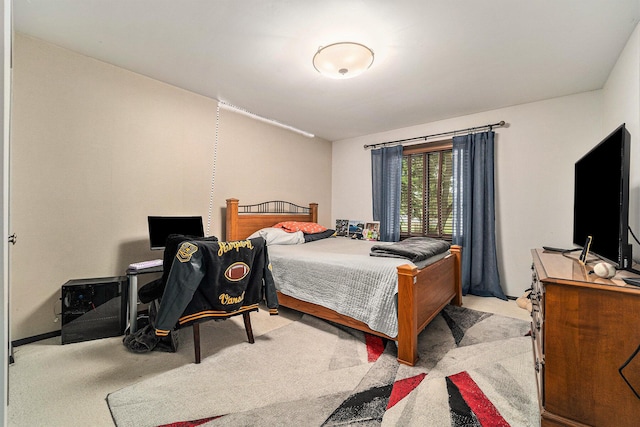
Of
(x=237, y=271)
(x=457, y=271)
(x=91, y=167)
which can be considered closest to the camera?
(x=237, y=271)

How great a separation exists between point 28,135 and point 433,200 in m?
4.35

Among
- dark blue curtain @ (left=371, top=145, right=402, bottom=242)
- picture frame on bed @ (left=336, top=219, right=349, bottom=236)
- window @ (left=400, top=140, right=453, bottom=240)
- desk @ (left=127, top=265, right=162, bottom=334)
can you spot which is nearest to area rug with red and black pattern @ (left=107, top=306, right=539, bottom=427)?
desk @ (left=127, top=265, right=162, bottom=334)

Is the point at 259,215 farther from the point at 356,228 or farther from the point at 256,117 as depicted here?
the point at 356,228

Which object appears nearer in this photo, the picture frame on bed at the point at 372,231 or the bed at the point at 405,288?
the bed at the point at 405,288

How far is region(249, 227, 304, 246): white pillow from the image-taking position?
3.45m

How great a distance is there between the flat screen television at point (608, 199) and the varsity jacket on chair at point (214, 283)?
2170 mm

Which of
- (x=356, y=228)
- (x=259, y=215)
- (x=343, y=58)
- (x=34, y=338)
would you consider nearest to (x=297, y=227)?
(x=259, y=215)

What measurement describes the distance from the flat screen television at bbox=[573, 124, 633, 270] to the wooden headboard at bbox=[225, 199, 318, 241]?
10.6 ft

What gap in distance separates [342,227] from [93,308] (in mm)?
3466

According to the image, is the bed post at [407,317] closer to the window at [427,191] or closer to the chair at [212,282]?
the chair at [212,282]

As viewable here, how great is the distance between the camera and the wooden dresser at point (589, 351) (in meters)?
1.20

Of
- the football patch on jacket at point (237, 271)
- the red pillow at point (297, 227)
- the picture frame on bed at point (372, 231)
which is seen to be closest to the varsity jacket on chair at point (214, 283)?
the football patch on jacket at point (237, 271)

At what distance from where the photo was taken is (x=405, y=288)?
2.01 meters

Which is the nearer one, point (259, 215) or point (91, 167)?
point (91, 167)
